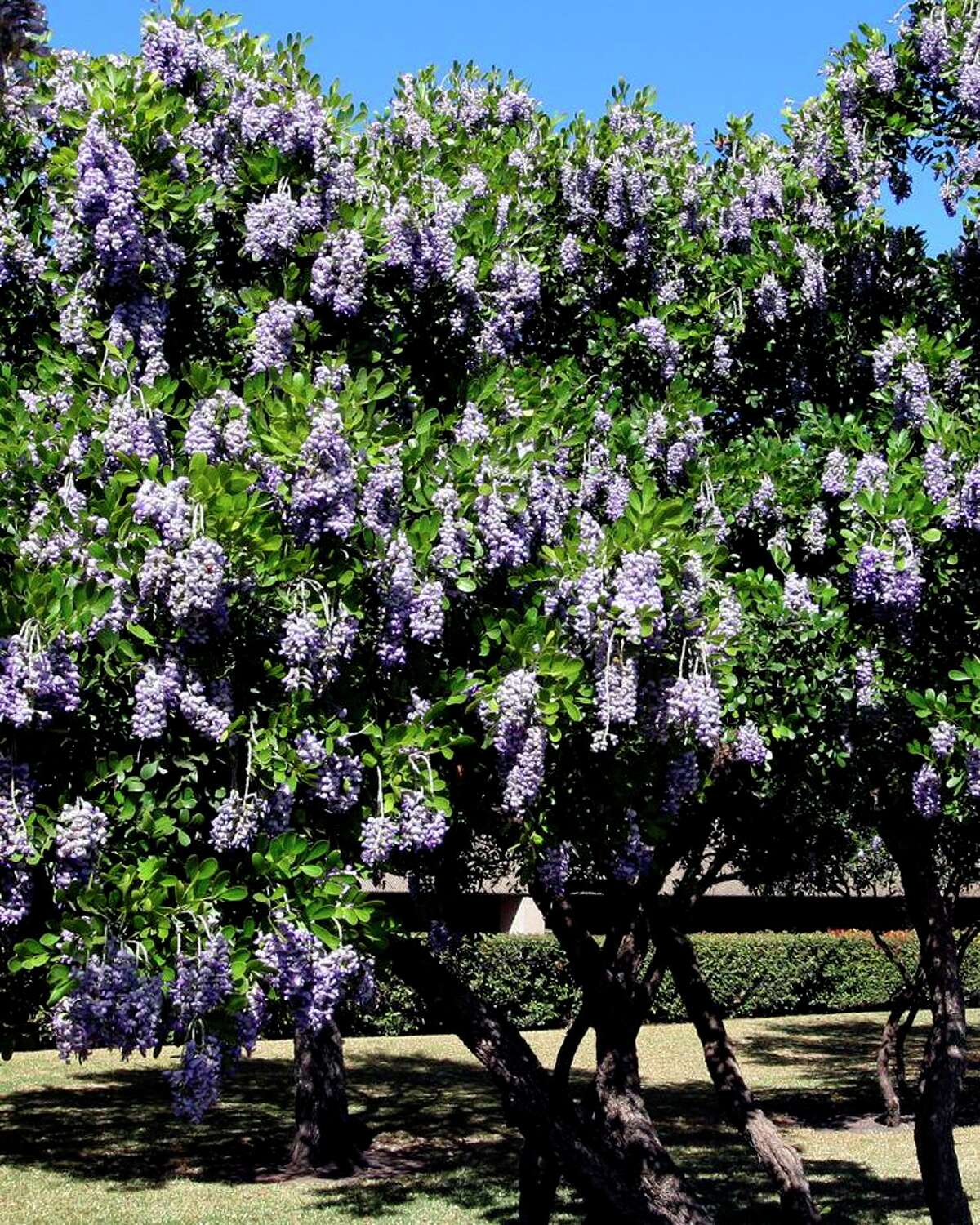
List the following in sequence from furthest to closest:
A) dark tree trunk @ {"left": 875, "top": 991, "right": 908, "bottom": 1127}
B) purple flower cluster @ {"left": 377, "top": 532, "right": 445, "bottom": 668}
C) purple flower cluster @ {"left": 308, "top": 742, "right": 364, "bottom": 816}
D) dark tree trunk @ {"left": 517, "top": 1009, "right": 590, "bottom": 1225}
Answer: dark tree trunk @ {"left": 875, "top": 991, "right": 908, "bottom": 1127}, dark tree trunk @ {"left": 517, "top": 1009, "right": 590, "bottom": 1225}, purple flower cluster @ {"left": 377, "top": 532, "right": 445, "bottom": 668}, purple flower cluster @ {"left": 308, "top": 742, "right": 364, "bottom": 816}

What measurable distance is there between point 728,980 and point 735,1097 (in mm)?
22552

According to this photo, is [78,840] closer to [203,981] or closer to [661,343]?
[203,981]

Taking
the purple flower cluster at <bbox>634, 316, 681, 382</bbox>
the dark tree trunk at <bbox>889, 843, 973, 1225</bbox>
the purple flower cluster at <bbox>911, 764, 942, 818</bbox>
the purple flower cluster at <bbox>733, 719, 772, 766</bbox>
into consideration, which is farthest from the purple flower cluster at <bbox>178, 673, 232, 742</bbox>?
the dark tree trunk at <bbox>889, 843, 973, 1225</bbox>

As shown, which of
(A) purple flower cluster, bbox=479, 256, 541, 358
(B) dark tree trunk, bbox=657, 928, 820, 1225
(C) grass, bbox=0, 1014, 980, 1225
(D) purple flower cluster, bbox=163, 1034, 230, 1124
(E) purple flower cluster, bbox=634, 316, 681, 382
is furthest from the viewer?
(C) grass, bbox=0, 1014, 980, 1225

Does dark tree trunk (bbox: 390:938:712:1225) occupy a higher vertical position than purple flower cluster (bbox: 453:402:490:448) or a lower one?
lower

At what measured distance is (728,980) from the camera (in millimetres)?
32469

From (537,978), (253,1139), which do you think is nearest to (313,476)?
(253,1139)

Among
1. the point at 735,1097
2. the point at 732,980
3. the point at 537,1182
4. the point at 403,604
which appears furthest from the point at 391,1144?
the point at 732,980

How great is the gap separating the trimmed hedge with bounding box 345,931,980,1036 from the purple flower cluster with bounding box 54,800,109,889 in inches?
813

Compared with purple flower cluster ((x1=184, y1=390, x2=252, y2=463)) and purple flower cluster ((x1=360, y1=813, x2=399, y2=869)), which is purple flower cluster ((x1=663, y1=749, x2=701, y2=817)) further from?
purple flower cluster ((x1=184, y1=390, x2=252, y2=463))

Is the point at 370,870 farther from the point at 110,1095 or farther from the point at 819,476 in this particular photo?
the point at 110,1095

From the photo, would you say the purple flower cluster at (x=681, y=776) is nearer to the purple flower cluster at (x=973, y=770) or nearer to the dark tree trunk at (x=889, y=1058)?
the purple flower cluster at (x=973, y=770)

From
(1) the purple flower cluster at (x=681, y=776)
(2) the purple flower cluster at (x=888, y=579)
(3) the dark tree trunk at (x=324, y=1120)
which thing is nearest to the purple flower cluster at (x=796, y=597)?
(2) the purple flower cluster at (x=888, y=579)

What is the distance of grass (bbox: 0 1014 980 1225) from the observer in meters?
13.8
